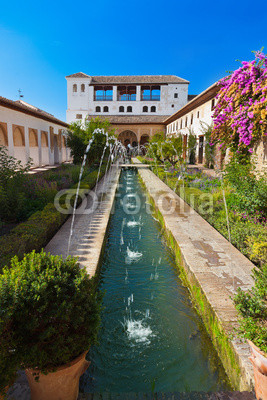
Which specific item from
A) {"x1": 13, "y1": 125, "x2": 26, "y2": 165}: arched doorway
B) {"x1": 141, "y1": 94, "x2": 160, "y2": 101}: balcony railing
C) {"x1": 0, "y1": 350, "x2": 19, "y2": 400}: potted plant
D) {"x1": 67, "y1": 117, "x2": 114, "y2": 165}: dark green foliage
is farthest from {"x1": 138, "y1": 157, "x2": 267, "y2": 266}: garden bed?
{"x1": 141, "y1": 94, "x2": 160, "y2": 101}: balcony railing

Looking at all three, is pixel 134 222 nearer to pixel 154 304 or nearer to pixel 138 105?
pixel 154 304

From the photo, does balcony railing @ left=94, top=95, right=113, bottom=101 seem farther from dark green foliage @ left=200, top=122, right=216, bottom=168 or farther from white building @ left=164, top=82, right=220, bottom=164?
dark green foliage @ left=200, top=122, right=216, bottom=168

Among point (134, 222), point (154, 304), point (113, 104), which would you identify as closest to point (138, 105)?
point (113, 104)

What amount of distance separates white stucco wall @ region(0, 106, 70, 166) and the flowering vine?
9504 mm

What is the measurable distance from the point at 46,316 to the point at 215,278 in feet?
7.42

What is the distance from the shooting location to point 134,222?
6875mm

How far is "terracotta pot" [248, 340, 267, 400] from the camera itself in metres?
1.70

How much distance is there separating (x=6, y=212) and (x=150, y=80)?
124 feet

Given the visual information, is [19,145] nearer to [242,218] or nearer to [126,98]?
[242,218]

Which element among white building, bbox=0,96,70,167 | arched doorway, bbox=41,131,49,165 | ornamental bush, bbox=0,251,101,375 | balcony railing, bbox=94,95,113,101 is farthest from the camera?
balcony railing, bbox=94,95,113,101

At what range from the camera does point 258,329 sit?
1.79 meters

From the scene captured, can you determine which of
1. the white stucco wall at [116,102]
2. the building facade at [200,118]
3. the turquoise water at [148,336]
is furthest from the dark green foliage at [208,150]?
the white stucco wall at [116,102]

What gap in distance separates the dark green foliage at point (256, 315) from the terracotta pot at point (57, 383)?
3.67 ft

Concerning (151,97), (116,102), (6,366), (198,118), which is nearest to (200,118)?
(198,118)
